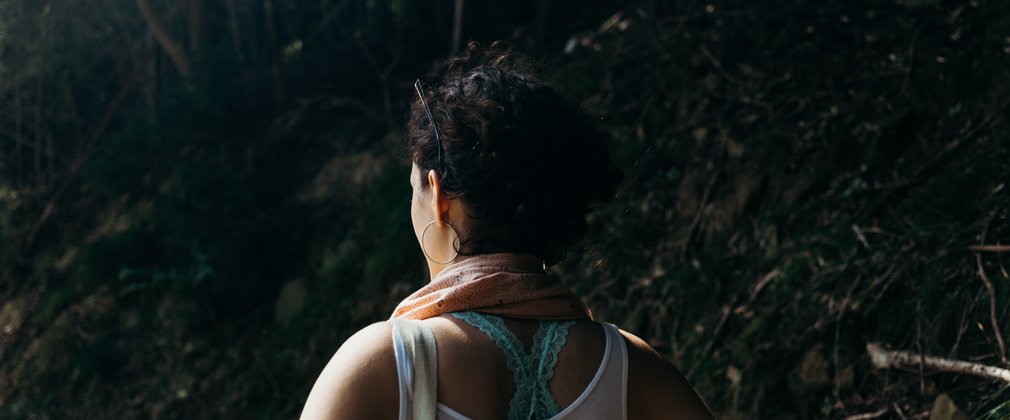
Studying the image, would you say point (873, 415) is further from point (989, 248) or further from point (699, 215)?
point (699, 215)

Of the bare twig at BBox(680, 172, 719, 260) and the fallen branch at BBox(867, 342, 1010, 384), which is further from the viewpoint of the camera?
the bare twig at BBox(680, 172, 719, 260)

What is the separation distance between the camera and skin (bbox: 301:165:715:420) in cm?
143

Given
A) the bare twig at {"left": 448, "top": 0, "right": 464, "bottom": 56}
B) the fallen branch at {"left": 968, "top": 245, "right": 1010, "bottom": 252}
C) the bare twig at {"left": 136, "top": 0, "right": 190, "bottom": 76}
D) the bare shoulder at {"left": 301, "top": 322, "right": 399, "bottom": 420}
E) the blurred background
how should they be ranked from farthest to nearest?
the bare twig at {"left": 136, "top": 0, "right": 190, "bottom": 76}
the bare twig at {"left": 448, "top": 0, "right": 464, "bottom": 56}
the blurred background
the fallen branch at {"left": 968, "top": 245, "right": 1010, "bottom": 252}
the bare shoulder at {"left": 301, "top": 322, "right": 399, "bottom": 420}

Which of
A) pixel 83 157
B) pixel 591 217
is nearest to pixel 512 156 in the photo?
pixel 591 217

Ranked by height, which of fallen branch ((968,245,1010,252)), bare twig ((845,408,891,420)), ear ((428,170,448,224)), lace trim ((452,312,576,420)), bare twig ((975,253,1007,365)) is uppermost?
ear ((428,170,448,224))

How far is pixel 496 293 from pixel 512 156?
0.72ft

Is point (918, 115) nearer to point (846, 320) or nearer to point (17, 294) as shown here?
point (846, 320)

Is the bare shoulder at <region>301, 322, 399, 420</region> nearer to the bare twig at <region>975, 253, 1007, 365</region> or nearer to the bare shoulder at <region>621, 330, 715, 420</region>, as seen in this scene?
the bare shoulder at <region>621, 330, 715, 420</region>

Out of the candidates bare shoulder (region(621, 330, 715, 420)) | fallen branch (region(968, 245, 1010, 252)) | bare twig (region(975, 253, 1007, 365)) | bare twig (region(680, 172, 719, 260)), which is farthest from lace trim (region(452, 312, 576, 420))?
bare twig (region(680, 172, 719, 260))

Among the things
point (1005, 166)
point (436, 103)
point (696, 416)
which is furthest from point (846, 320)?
point (436, 103)

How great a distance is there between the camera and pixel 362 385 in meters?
1.43

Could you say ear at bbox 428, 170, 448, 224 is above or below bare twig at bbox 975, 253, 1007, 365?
above

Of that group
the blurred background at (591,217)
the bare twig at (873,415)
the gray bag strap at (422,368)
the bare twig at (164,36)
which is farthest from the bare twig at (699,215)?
the bare twig at (164,36)

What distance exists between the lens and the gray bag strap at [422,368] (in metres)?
1.46
